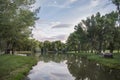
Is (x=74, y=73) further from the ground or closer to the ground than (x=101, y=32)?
closer to the ground

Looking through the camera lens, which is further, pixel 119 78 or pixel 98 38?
pixel 98 38

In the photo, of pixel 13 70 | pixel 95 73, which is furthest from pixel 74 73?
pixel 13 70

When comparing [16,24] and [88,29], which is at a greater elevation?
[88,29]

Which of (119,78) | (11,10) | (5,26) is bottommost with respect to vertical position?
(119,78)

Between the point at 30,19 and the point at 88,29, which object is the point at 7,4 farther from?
the point at 88,29

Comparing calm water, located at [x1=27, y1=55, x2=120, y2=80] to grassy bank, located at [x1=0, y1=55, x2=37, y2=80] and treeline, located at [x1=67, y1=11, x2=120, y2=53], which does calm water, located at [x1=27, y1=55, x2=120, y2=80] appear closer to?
grassy bank, located at [x1=0, y1=55, x2=37, y2=80]

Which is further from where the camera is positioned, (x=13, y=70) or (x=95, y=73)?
(x=95, y=73)

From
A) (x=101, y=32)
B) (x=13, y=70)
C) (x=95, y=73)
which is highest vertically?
(x=101, y=32)

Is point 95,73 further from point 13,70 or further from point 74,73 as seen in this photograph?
point 13,70

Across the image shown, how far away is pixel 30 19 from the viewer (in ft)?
92.2

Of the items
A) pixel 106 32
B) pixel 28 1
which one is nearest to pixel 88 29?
pixel 106 32

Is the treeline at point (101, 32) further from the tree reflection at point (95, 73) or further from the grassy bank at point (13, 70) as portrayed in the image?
the grassy bank at point (13, 70)

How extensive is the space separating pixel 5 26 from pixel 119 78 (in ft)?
49.7

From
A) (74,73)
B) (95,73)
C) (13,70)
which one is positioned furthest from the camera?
(74,73)
